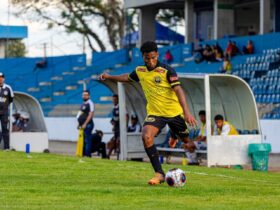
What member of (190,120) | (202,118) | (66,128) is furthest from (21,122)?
(190,120)

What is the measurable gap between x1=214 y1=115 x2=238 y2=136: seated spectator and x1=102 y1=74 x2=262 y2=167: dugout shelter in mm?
136

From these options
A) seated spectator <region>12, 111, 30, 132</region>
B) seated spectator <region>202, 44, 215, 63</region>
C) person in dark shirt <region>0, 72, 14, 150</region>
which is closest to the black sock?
person in dark shirt <region>0, 72, 14, 150</region>

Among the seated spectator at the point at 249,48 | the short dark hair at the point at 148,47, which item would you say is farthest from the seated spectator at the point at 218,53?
the short dark hair at the point at 148,47

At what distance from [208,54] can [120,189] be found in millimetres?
30538

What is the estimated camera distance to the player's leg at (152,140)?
1418cm

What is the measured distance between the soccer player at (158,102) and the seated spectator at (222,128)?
8188 millimetres

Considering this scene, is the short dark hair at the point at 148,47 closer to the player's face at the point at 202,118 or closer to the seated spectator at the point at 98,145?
the player's face at the point at 202,118

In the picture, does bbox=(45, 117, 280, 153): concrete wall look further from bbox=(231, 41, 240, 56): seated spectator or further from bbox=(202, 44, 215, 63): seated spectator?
bbox=(231, 41, 240, 56): seated spectator

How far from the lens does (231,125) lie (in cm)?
2348

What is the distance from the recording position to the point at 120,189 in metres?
13.2

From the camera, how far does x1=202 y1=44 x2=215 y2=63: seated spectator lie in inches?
1698

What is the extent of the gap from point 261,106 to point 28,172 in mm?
17584

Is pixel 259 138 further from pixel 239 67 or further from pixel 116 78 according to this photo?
pixel 239 67

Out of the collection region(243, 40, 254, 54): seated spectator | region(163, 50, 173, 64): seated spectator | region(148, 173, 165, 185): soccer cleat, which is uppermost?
region(243, 40, 254, 54): seated spectator
